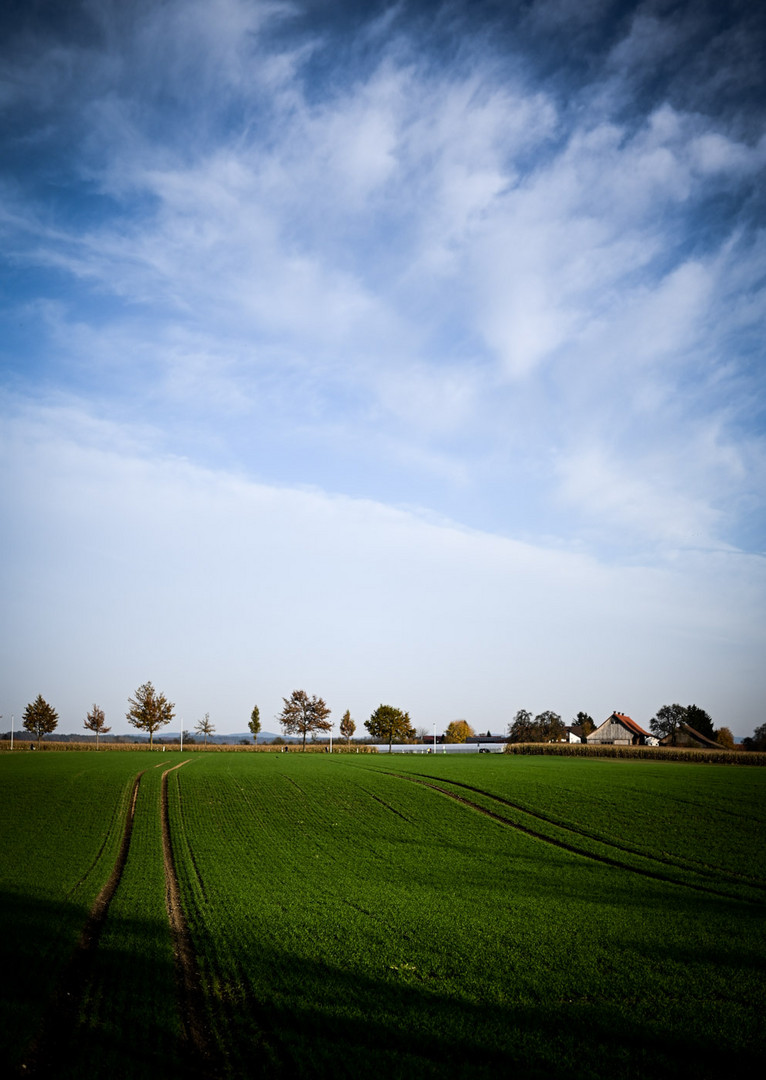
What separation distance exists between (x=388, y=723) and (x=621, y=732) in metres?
47.3

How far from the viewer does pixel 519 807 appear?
36062 mm

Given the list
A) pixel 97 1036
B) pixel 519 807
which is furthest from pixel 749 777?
pixel 97 1036

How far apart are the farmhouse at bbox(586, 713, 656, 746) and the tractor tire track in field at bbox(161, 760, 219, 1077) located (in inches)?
5086

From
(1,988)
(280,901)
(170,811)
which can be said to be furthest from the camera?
(170,811)

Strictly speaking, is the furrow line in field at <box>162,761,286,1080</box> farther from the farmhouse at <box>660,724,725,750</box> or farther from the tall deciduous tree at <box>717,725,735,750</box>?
the tall deciduous tree at <box>717,725,735,750</box>

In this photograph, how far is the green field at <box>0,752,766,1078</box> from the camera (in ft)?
32.4

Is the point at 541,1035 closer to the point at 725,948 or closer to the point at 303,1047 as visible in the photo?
the point at 303,1047

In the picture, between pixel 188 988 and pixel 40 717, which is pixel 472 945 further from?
pixel 40 717

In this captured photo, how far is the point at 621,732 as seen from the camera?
13525 cm

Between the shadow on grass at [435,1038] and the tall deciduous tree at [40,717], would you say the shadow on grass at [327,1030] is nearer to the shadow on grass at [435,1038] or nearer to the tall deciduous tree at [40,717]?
the shadow on grass at [435,1038]

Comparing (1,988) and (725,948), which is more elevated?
(1,988)

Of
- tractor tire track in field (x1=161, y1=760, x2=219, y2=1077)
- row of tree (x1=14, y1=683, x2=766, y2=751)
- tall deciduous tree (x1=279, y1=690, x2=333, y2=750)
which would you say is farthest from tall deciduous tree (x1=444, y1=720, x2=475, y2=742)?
tractor tire track in field (x1=161, y1=760, x2=219, y2=1077)

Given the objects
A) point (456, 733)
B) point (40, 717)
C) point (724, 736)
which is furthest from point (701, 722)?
point (40, 717)

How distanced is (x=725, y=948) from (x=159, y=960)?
12.4 m
